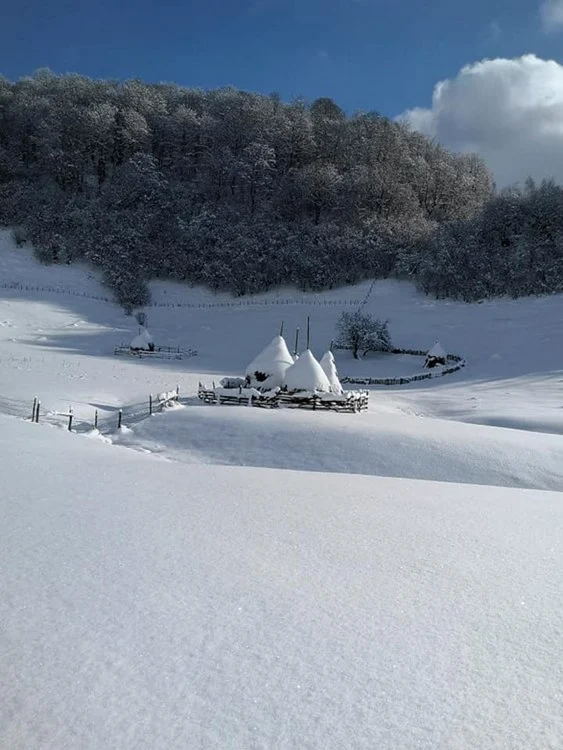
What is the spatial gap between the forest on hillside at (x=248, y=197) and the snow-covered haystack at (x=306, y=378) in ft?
114

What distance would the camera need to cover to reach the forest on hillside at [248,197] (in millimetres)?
60062

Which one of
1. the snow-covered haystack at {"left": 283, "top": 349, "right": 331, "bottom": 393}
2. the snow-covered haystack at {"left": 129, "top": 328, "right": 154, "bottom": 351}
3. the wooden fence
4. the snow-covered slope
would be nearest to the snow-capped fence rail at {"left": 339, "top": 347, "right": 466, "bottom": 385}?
the snow-covered haystack at {"left": 283, "top": 349, "right": 331, "bottom": 393}

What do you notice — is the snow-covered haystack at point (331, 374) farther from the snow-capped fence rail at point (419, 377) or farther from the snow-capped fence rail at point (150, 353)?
the snow-capped fence rail at point (150, 353)

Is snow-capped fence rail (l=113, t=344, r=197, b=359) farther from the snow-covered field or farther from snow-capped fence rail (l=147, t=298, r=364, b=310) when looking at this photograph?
the snow-covered field

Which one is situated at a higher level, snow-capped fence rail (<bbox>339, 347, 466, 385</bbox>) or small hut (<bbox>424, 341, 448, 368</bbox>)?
small hut (<bbox>424, 341, 448, 368</bbox>)

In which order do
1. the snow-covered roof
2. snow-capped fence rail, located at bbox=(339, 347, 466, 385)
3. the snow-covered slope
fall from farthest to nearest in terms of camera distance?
the snow-covered roof < snow-capped fence rail, located at bbox=(339, 347, 466, 385) < the snow-covered slope

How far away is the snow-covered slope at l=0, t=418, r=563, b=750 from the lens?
373cm

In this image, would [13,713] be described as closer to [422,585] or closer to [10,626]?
Answer: [10,626]

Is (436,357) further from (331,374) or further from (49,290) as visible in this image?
(49,290)

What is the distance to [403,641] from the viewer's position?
15.6 feet

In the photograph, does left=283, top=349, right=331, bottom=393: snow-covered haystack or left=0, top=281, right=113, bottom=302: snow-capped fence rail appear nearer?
left=283, top=349, right=331, bottom=393: snow-covered haystack

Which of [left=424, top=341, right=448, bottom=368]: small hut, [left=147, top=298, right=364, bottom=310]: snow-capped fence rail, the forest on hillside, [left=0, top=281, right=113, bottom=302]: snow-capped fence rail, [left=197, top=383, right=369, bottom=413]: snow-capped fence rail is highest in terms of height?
the forest on hillside

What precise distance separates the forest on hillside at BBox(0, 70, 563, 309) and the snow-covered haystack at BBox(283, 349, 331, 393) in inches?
1364

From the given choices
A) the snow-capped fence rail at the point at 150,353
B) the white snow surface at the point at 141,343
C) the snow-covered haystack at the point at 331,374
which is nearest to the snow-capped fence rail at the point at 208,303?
the snow-capped fence rail at the point at 150,353
